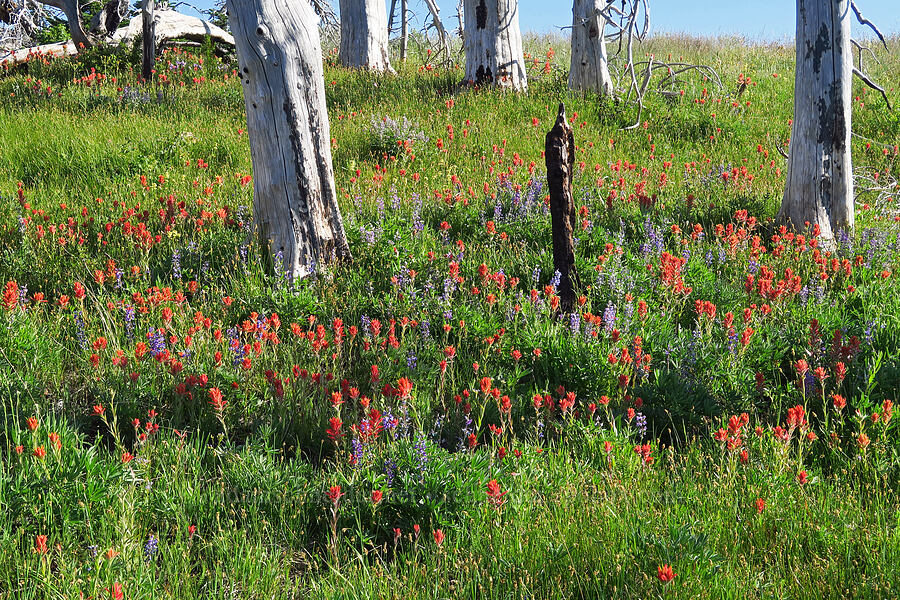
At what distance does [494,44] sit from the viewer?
11.5m

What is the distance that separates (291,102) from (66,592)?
401 cm

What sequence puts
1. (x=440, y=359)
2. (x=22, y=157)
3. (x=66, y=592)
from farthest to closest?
(x=22, y=157) < (x=440, y=359) < (x=66, y=592)

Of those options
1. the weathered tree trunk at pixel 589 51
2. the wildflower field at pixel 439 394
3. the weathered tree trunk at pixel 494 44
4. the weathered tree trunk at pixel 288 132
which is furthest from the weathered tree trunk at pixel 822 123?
the weathered tree trunk at pixel 494 44

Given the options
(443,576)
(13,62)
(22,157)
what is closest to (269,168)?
(443,576)

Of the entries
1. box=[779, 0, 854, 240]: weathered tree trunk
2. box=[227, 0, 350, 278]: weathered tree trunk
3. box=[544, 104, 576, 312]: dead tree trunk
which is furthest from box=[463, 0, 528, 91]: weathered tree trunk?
box=[544, 104, 576, 312]: dead tree trunk

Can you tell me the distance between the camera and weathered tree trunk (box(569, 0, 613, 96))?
444 inches

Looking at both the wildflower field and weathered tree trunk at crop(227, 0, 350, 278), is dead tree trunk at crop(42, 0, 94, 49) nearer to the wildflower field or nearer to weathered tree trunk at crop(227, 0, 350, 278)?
the wildflower field

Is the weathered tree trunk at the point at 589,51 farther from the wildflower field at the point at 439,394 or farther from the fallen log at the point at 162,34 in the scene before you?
the fallen log at the point at 162,34

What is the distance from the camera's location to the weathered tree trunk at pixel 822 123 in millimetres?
6371

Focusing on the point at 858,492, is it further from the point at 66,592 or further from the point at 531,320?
the point at 66,592

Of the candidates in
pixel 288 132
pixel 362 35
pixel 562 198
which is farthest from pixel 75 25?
pixel 562 198

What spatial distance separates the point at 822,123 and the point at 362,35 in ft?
33.9

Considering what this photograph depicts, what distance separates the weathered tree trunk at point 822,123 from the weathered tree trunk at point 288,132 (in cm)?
436

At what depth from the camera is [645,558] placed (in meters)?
2.69
